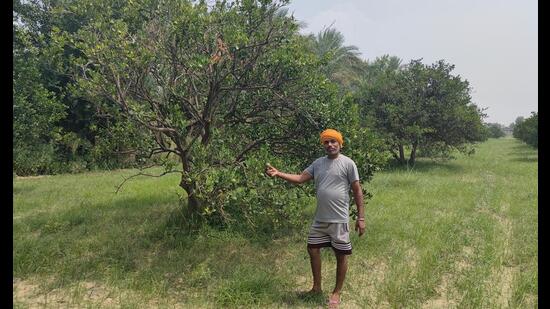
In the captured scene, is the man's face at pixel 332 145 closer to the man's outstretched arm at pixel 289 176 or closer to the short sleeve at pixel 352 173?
the short sleeve at pixel 352 173

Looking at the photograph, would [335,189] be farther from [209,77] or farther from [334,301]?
[209,77]

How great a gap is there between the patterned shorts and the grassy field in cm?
68

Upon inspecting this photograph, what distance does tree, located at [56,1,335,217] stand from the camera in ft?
19.1

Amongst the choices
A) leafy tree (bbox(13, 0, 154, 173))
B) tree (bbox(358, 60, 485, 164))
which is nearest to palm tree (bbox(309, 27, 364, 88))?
tree (bbox(358, 60, 485, 164))

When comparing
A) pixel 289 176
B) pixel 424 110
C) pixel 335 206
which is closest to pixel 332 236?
pixel 335 206

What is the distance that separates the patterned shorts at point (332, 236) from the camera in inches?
183

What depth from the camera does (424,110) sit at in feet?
61.3

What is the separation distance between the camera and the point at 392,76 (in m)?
20.2

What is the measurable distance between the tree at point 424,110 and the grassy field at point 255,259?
887cm

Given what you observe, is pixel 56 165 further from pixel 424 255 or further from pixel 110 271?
pixel 424 255

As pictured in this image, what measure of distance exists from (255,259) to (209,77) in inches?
113

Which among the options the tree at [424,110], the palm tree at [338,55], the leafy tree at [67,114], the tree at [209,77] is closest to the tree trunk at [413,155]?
the tree at [424,110]

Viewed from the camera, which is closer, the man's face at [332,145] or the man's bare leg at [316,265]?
the man's face at [332,145]

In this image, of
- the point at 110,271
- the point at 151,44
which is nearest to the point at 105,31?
the point at 151,44
